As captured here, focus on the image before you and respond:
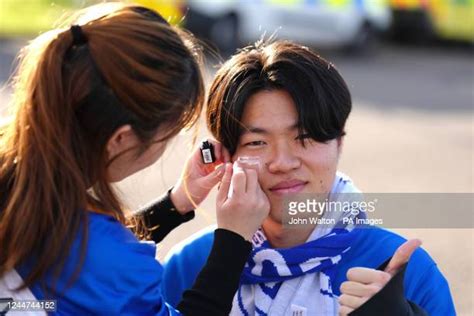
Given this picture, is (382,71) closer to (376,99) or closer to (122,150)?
(376,99)

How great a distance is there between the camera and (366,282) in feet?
6.78

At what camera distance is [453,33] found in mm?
12875

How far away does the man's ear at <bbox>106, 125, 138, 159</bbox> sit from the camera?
1.99 metres

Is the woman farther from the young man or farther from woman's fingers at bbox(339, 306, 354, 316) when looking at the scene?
the young man

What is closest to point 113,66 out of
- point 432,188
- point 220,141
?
point 220,141

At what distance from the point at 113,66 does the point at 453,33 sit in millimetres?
11475

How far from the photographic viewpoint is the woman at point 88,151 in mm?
1929

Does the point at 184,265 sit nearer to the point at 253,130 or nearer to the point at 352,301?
the point at 253,130

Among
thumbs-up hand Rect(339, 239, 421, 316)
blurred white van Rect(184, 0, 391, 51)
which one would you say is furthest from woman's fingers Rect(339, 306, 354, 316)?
blurred white van Rect(184, 0, 391, 51)

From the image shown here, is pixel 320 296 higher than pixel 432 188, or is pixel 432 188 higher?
pixel 320 296

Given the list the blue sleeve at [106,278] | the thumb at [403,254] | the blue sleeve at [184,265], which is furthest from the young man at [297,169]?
the blue sleeve at [106,278]

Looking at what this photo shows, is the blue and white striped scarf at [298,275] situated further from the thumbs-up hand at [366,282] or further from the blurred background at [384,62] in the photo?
the blurred background at [384,62]

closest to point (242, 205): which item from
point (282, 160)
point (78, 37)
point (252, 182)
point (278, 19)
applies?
point (252, 182)

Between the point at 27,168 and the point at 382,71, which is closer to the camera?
the point at 27,168
